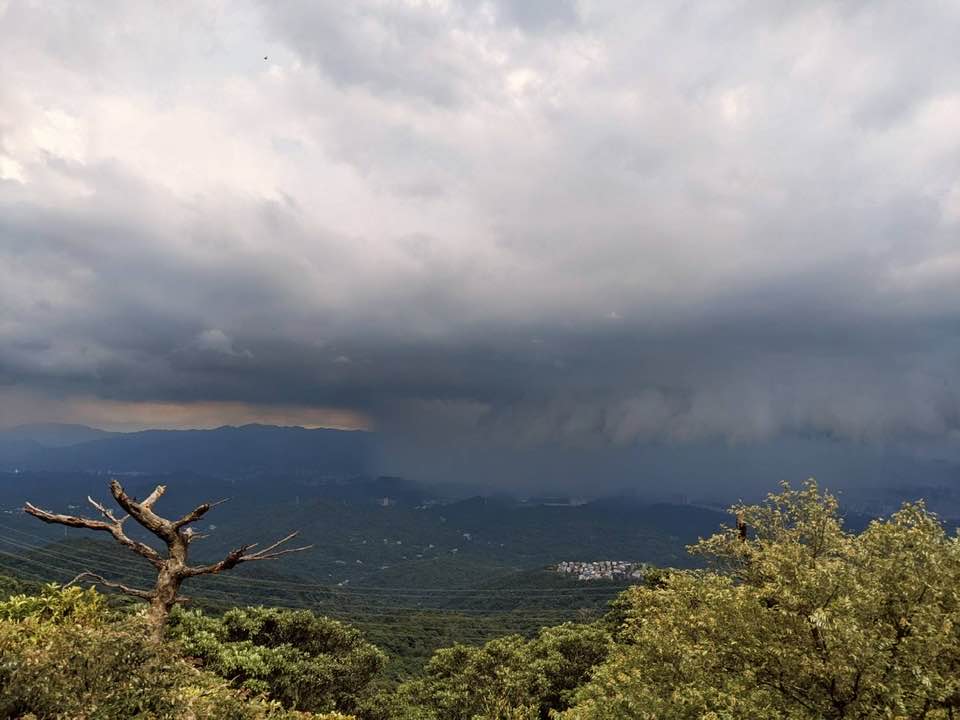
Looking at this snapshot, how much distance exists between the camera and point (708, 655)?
25250 mm

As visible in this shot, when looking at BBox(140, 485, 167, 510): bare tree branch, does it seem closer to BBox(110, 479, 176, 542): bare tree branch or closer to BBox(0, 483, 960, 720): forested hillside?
BBox(110, 479, 176, 542): bare tree branch

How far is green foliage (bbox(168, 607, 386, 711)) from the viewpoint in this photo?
3569 cm

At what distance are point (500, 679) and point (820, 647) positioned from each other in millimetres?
33501

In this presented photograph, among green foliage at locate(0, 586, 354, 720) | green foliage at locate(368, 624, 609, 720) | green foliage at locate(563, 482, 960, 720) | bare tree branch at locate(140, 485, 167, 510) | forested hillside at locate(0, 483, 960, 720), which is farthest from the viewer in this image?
green foliage at locate(368, 624, 609, 720)

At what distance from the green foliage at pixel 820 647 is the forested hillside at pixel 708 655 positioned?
0.08 m

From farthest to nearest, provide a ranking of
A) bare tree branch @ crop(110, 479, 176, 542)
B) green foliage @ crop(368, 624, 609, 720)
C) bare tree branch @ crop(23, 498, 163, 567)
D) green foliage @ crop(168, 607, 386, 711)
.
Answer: green foliage @ crop(368, 624, 609, 720) < green foliage @ crop(168, 607, 386, 711) < bare tree branch @ crop(110, 479, 176, 542) < bare tree branch @ crop(23, 498, 163, 567)

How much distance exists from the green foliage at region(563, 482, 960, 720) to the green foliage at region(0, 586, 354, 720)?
58.9 ft

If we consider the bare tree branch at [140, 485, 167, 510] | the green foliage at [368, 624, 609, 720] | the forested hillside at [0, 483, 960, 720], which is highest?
the bare tree branch at [140, 485, 167, 510]

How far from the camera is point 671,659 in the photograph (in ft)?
92.1

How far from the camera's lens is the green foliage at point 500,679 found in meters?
45.8

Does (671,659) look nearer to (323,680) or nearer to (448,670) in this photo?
(323,680)

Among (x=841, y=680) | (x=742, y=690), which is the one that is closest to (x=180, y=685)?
(x=742, y=690)

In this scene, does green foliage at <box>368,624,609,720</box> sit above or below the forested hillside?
below

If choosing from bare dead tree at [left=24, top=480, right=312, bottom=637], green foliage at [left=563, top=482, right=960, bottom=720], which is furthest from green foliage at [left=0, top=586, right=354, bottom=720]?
green foliage at [left=563, top=482, right=960, bottom=720]
